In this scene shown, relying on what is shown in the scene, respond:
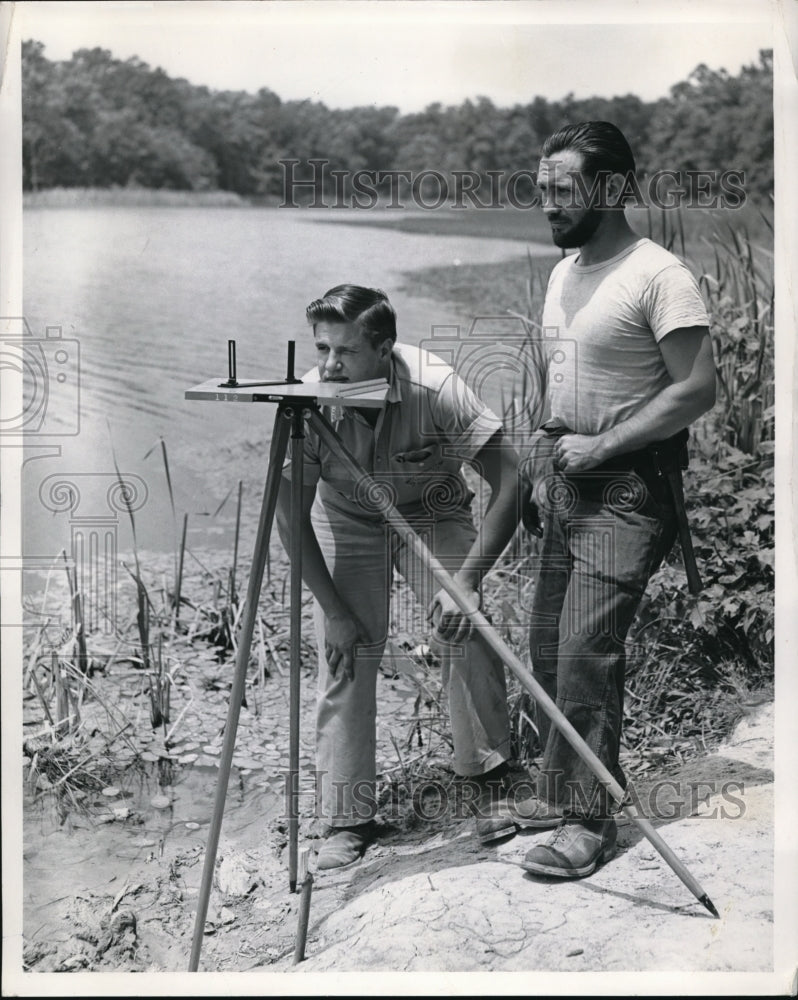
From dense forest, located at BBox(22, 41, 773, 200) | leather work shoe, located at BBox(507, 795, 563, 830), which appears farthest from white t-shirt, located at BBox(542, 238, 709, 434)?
leather work shoe, located at BBox(507, 795, 563, 830)

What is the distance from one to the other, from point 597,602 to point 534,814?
2.51 ft

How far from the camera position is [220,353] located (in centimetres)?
516

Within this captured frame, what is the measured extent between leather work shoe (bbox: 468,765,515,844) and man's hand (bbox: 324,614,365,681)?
0.57 metres

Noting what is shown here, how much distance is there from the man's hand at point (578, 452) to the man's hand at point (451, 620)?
492mm

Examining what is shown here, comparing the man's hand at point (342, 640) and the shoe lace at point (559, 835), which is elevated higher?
the man's hand at point (342, 640)

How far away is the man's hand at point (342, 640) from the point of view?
434 cm

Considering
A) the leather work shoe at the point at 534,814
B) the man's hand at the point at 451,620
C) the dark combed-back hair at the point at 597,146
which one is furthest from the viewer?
the leather work shoe at the point at 534,814

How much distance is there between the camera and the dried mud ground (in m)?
3.95

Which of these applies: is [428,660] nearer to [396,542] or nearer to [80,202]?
[396,542]

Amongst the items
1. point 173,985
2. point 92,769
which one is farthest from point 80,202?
point 173,985

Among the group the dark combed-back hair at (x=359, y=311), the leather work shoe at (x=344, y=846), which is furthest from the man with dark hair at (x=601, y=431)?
the leather work shoe at (x=344, y=846)

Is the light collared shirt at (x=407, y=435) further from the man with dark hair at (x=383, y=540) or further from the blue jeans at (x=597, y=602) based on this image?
the blue jeans at (x=597, y=602)

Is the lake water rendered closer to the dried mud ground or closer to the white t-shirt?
the white t-shirt

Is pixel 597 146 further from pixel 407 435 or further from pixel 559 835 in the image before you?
pixel 559 835
